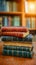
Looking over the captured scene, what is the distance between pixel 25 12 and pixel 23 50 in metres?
1.55

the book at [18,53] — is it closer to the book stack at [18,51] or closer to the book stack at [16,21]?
the book stack at [18,51]

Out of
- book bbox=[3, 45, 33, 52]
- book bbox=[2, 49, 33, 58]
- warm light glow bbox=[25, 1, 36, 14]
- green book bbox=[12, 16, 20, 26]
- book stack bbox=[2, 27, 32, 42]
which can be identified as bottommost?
book bbox=[2, 49, 33, 58]

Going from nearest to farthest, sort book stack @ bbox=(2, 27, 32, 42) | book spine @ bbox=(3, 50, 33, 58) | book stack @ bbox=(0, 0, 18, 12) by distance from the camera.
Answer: book spine @ bbox=(3, 50, 33, 58) → book stack @ bbox=(2, 27, 32, 42) → book stack @ bbox=(0, 0, 18, 12)

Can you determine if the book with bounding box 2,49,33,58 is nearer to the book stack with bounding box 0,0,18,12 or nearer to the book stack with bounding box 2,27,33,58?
the book stack with bounding box 2,27,33,58

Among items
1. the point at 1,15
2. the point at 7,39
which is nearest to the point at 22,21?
the point at 1,15

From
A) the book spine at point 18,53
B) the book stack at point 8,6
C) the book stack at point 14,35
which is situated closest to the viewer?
the book spine at point 18,53

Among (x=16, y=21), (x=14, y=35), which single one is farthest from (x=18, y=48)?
(x=16, y=21)

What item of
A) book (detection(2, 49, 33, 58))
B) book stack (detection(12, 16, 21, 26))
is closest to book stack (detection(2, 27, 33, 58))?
book (detection(2, 49, 33, 58))

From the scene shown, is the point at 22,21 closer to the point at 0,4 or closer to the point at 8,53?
the point at 0,4

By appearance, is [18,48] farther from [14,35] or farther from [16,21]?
[16,21]

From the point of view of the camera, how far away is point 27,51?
742 millimetres

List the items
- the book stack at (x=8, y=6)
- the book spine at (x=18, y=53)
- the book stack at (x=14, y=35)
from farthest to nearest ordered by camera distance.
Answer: the book stack at (x=8, y=6) → the book stack at (x=14, y=35) → the book spine at (x=18, y=53)

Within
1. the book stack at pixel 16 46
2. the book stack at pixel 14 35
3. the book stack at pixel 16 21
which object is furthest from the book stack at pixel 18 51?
the book stack at pixel 16 21

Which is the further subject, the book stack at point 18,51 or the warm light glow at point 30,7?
the warm light glow at point 30,7
